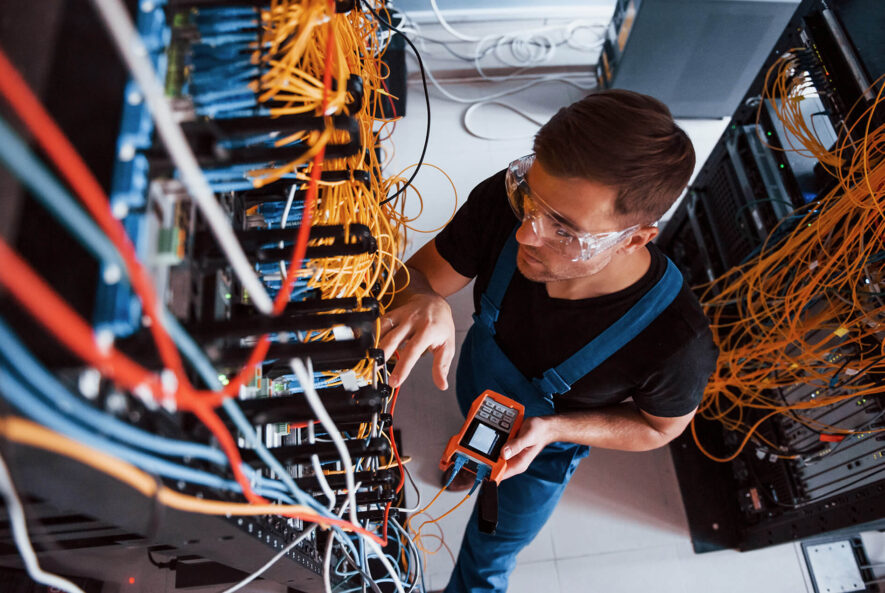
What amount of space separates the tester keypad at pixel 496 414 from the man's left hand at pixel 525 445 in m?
0.03

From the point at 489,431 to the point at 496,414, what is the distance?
46 mm

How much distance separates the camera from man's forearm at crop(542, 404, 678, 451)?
1.37 metres

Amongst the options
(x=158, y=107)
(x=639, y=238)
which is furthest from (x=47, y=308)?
(x=639, y=238)

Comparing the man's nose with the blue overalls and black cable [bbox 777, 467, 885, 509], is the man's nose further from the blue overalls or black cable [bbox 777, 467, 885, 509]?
black cable [bbox 777, 467, 885, 509]

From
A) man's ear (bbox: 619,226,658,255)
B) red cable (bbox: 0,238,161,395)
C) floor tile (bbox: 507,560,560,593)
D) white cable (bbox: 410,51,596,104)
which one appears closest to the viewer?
red cable (bbox: 0,238,161,395)

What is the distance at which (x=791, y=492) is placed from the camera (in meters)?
1.74

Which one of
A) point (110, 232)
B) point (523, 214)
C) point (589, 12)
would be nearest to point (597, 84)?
point (589, 12)

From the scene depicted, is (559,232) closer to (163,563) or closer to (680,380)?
(680,380)

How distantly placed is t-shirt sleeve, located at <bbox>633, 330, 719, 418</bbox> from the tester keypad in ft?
1.07

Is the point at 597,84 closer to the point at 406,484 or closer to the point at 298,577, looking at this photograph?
the point at 406,484

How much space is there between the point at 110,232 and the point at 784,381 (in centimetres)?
192

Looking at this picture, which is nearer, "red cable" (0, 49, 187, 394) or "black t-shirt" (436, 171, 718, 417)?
"red cable" (0, 49, 187, 394)

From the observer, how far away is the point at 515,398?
4.99 ft

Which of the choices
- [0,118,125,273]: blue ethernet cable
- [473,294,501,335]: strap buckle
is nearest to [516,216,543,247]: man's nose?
[473,294,501,335]: strap buckle
